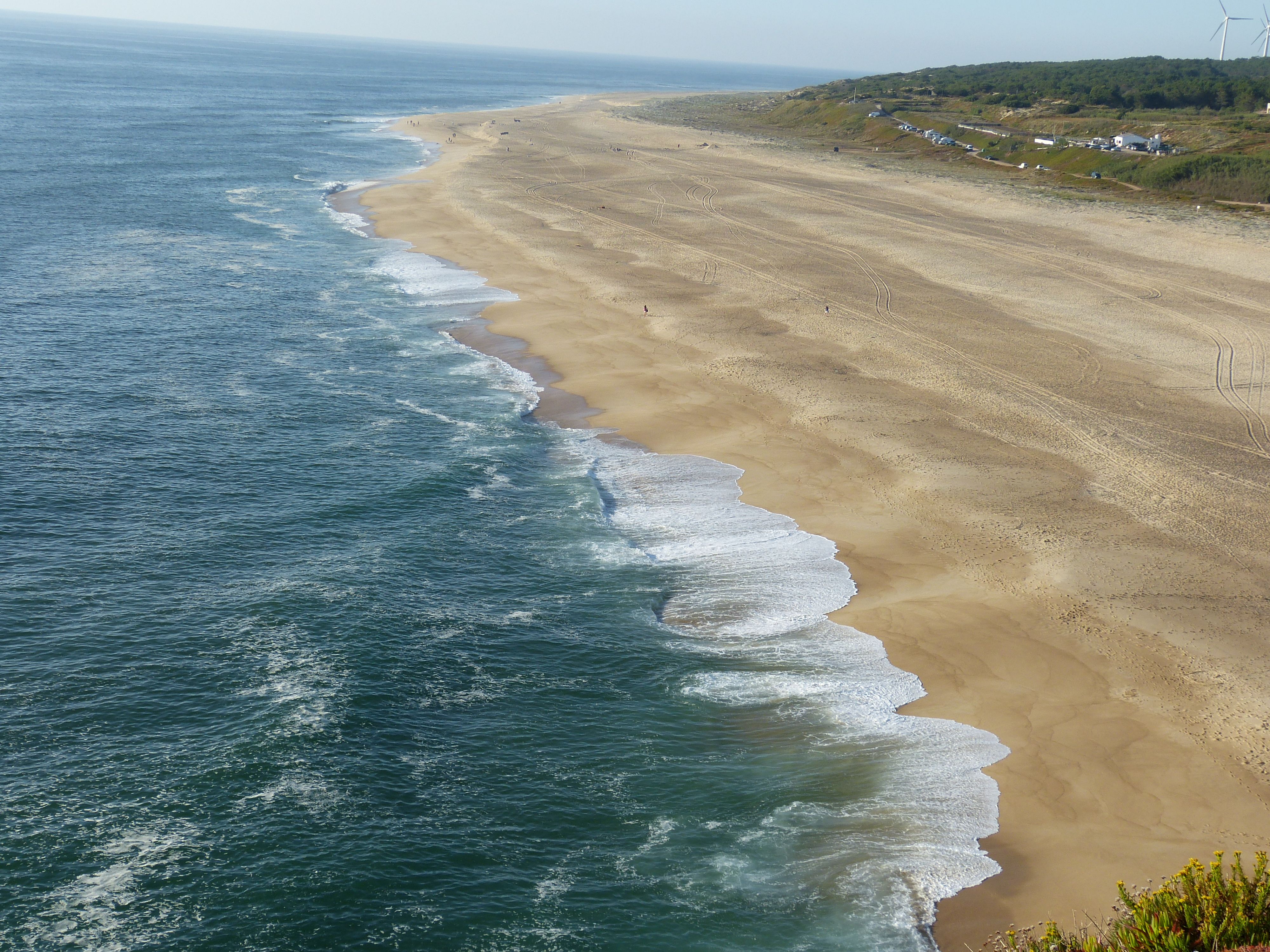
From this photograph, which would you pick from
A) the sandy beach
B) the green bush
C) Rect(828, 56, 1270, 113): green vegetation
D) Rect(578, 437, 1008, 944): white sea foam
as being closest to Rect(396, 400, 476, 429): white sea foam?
the sandy beach

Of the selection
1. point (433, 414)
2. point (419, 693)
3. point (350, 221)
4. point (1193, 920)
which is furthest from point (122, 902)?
point (350, 221)

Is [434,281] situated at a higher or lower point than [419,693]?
higher

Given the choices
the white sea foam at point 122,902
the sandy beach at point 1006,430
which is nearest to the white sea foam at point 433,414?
the sandy beach at point 1006,430

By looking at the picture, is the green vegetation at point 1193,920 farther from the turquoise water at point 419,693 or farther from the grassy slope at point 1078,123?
the grassy slope at point 1078,123

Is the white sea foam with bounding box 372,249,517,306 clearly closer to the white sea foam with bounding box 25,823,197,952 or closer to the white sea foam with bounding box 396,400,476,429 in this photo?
the white sea foam with bounding box 396,400,476,429

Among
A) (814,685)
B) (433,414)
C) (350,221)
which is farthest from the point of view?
(350,221)

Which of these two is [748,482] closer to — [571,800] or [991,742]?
[991,742]

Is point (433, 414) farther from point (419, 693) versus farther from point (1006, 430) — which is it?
point (1006, 430)
